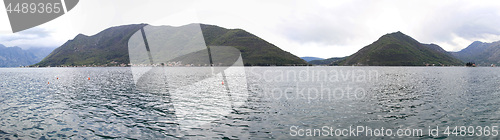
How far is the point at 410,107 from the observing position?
34344 millimetres

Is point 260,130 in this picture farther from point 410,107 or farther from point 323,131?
point 410,107

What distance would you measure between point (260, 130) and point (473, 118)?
22886 mm

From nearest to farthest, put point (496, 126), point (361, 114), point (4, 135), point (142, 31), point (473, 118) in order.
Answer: point (142, 31), point (4, 135), point (496, 126), point (473, 118), point (361, 114)

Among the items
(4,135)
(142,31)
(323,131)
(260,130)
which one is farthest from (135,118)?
(323,131)

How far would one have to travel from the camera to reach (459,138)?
20.5 meters

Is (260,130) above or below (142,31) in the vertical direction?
below

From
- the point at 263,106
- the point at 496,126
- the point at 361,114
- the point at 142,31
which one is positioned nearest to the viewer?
the point at 142,31

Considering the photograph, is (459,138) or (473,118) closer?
(459,138)

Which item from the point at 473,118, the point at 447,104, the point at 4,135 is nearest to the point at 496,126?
the point at 473,118

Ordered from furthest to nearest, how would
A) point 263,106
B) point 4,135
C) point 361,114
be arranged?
point 263,106 → point 361,114 → point 4,135

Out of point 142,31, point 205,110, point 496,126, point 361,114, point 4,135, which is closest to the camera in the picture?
point 142,31

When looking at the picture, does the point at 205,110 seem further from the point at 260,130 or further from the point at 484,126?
the point at 484,126

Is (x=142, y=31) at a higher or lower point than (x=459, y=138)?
higher

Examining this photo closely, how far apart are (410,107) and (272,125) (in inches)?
835
